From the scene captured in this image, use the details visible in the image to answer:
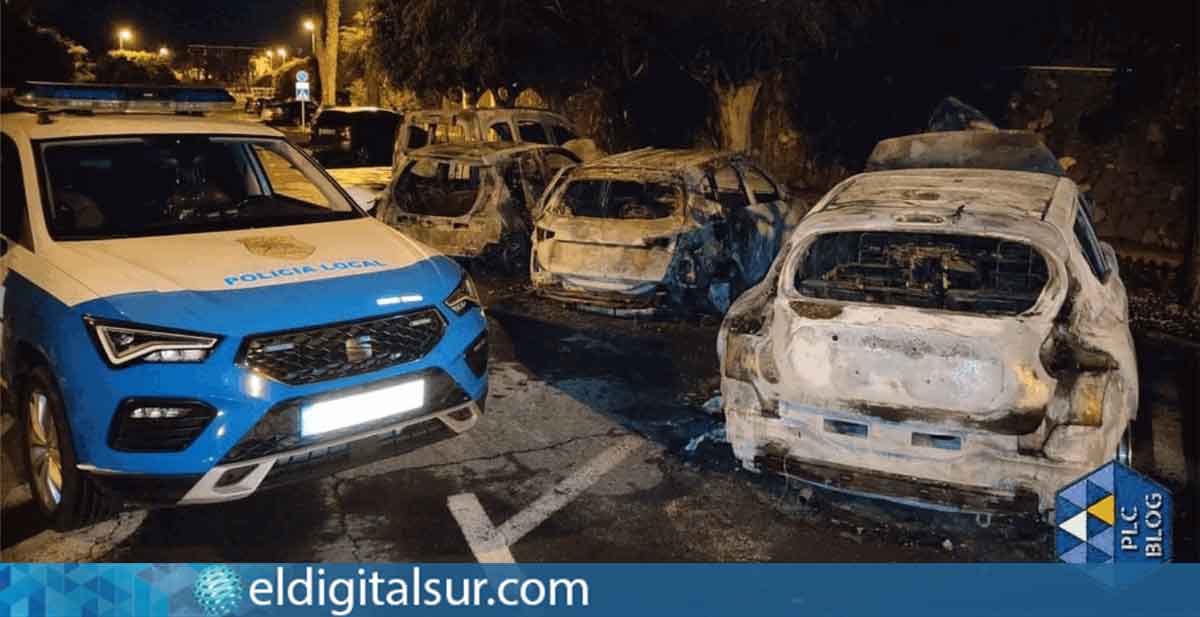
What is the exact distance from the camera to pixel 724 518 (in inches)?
186

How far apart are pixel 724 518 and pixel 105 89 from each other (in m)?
4.25

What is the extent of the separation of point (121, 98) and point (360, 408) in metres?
2.84

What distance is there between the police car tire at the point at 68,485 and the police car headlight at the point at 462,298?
1694 mm

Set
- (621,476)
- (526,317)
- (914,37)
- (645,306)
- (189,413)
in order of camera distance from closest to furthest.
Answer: (189,413), (621,476), (645,306), (526,317), (914,37)

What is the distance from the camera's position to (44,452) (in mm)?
4383

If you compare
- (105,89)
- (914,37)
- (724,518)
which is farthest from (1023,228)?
(914,37)

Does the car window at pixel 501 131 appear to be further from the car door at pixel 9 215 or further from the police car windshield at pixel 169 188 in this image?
the car door at pixel 9 215

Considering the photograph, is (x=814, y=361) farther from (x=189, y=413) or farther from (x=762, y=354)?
(x=189, y=413)

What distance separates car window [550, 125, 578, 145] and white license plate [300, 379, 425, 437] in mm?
10672

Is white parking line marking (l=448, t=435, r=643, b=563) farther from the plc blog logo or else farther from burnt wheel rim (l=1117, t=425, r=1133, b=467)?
burnt wheel rim (l=1117, t=425, r=1133, b=467)

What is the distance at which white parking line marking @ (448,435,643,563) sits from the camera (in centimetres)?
434

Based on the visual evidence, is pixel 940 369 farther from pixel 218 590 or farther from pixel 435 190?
pixel 435 190

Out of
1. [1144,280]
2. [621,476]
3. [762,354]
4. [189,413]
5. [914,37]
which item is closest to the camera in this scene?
[189,413]

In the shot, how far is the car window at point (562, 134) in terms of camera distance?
48.5ft
